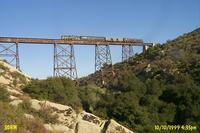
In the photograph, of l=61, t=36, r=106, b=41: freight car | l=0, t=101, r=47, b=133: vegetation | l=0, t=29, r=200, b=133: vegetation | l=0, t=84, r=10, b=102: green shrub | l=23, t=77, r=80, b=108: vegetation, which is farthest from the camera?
l=61, t=36, r=106, b=41: freight car

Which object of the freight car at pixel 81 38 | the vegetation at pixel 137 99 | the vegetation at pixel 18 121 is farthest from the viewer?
the freight car at pixel 81 38

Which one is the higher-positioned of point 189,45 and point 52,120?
point 189,45

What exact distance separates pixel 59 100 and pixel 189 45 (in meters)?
31.9

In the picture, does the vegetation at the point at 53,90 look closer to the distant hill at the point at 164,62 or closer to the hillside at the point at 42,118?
the hillside at the point at 42,118

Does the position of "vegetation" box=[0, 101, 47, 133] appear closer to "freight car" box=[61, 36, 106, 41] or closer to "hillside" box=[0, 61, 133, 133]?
"hillside" box=[0, 61, 133, 133]

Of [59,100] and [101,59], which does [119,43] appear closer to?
[101,59]

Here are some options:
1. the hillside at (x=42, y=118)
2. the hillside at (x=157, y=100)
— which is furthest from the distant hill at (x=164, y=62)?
the hillside at (x=42, y=118)

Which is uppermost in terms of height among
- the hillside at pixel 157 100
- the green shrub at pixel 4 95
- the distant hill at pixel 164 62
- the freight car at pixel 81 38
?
the freight car at pixel 81 38

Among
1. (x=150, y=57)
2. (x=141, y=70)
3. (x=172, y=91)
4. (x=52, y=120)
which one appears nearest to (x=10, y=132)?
(x=52, y=120)

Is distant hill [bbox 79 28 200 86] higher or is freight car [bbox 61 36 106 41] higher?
freight car [bbox 61 36 106 41]

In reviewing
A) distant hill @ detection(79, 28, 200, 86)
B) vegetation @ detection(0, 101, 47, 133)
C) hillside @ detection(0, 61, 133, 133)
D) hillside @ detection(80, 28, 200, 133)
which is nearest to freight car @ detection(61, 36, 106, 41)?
distant hill @ detection(79, 28, 200, 86)

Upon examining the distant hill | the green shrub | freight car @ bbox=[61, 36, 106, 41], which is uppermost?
freight car @ bbox=[61, 36, 106, 41]

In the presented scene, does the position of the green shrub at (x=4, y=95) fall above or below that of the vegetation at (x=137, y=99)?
above

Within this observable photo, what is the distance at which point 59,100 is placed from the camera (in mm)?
22609
